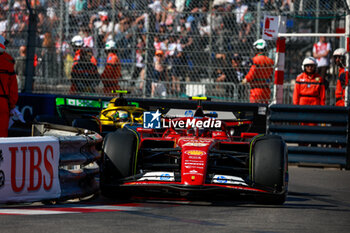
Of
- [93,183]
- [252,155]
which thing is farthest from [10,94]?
[252,155]

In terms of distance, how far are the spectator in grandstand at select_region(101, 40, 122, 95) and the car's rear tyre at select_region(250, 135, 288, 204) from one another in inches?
267

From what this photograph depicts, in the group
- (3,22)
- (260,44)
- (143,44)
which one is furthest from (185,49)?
(3,22)

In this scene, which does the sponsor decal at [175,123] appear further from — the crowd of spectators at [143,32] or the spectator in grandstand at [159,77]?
the spectator in grandstand at [159,77]

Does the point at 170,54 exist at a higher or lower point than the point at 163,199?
higher

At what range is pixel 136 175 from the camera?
705 cm

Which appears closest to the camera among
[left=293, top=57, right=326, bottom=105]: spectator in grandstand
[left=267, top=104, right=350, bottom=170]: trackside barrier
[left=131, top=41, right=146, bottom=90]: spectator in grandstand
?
[left=267, top=104, right=350, bottom=170]: trackside barrier

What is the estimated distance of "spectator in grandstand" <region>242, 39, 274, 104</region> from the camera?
502 inches

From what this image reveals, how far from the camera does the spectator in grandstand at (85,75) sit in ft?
44.9

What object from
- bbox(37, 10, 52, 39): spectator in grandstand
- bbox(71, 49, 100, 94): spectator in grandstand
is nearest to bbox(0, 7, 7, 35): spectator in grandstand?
bbox(37, 10, 52, 39): spectator in grandstand

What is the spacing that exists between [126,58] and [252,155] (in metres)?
6.75

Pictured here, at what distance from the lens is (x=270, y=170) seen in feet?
23.2

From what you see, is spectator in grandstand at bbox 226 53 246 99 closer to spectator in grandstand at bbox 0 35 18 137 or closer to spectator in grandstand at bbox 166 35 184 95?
spectator in grandstand at bbox 166 35 184 95

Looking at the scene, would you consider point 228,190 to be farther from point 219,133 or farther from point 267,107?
point 267,107

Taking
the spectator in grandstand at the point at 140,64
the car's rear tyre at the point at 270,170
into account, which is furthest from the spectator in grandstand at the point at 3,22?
the car's rear tyre at the point at 270,170
